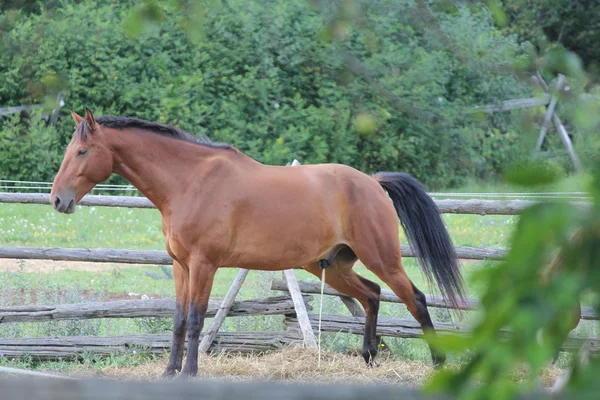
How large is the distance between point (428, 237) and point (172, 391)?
4986 mm

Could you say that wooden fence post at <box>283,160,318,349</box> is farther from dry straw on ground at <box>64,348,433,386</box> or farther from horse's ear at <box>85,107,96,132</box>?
horse's ear at <box>85,107,96,132</box>

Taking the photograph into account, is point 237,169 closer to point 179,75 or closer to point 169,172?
point 169,172

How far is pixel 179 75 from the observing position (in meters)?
11.0

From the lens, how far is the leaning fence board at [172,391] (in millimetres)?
876

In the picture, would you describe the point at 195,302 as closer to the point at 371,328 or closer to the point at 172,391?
the point at 371,328

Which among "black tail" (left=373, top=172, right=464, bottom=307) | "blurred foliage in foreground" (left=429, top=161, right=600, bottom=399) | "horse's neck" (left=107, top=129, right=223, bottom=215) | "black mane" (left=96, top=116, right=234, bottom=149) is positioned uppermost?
"blurred foliage in foreground" (left=429, top=161, right=600, bottom=399)

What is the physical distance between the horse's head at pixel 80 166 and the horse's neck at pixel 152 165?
0.40 ft

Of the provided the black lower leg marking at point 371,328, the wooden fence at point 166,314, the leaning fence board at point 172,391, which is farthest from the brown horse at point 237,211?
the leaning fence board at point 172,391

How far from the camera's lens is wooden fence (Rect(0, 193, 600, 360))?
6.11m

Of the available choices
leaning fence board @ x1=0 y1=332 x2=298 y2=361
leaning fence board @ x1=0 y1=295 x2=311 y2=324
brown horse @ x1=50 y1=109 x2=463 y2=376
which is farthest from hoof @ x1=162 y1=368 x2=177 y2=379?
leaning fence board @ x1=0 y1=295 x2=311 y2=324

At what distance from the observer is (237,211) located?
17.7ft

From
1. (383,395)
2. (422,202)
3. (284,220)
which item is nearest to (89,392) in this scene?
(383,395)

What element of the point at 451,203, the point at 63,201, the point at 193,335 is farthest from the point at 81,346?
the point at 451,203

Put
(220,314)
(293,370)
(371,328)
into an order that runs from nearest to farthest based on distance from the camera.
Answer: (293,370) < (371,328) < (220,314)
